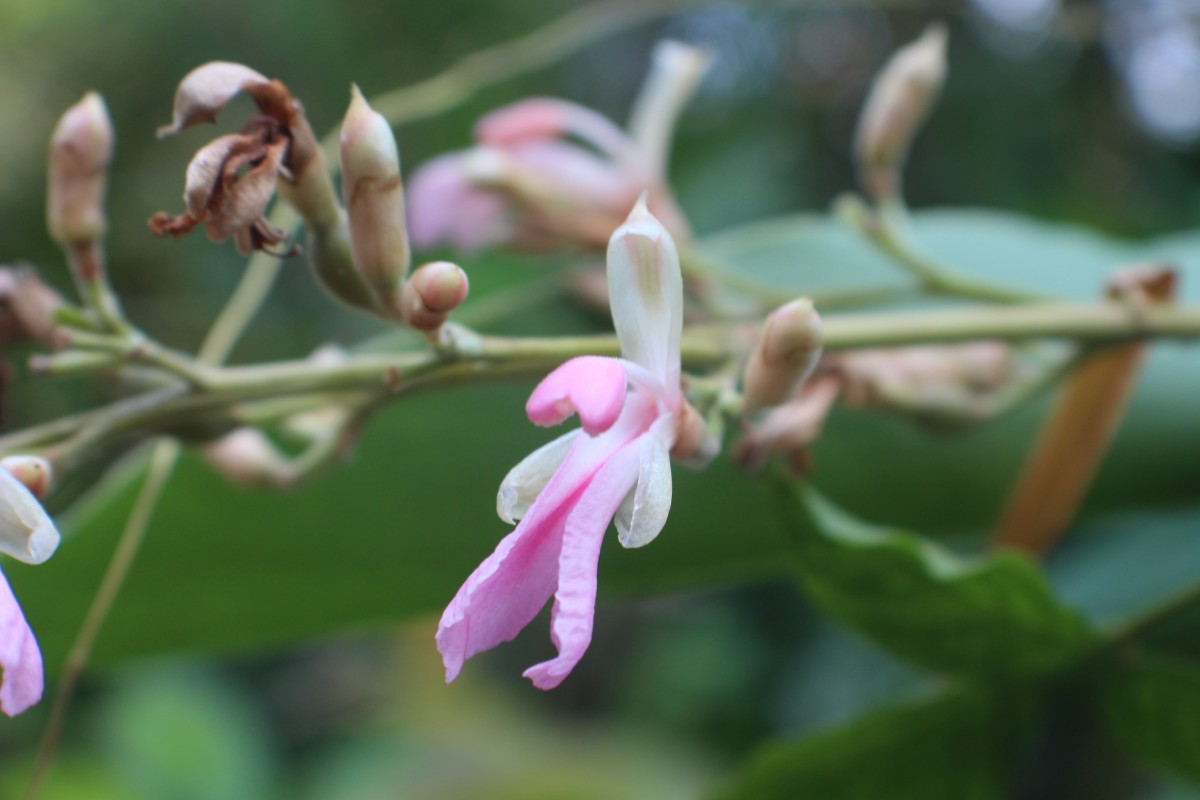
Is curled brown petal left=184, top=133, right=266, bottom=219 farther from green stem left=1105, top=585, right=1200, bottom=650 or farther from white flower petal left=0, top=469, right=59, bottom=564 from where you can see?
green stem left=1105, top=585, right=1200, bottom=650

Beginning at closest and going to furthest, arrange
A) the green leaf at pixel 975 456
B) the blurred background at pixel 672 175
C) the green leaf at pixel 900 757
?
the green leaf at pixel 900 757
the green leaf at pixel 975 456
the blurred background at pixel 672 175

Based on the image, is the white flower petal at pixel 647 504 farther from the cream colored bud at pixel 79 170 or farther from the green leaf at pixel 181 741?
the green leaf at pixel 181 741

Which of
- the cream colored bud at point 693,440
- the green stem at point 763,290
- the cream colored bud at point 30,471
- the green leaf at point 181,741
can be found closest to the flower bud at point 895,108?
the green stem at point 763,290

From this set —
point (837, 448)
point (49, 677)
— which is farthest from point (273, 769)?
point (837, 448)

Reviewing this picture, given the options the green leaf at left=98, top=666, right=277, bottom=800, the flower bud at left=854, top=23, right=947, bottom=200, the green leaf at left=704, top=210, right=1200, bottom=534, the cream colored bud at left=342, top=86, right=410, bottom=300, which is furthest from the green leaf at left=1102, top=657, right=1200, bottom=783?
the green leaf at left=98, top=666, right=277, bottom=800

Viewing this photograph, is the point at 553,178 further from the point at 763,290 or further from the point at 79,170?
the point at 79,170

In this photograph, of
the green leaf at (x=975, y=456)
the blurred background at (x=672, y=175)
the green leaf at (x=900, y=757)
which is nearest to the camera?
the green leaf at (x=900, y=757)

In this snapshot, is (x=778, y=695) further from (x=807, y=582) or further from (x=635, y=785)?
(x=807, y=582)
